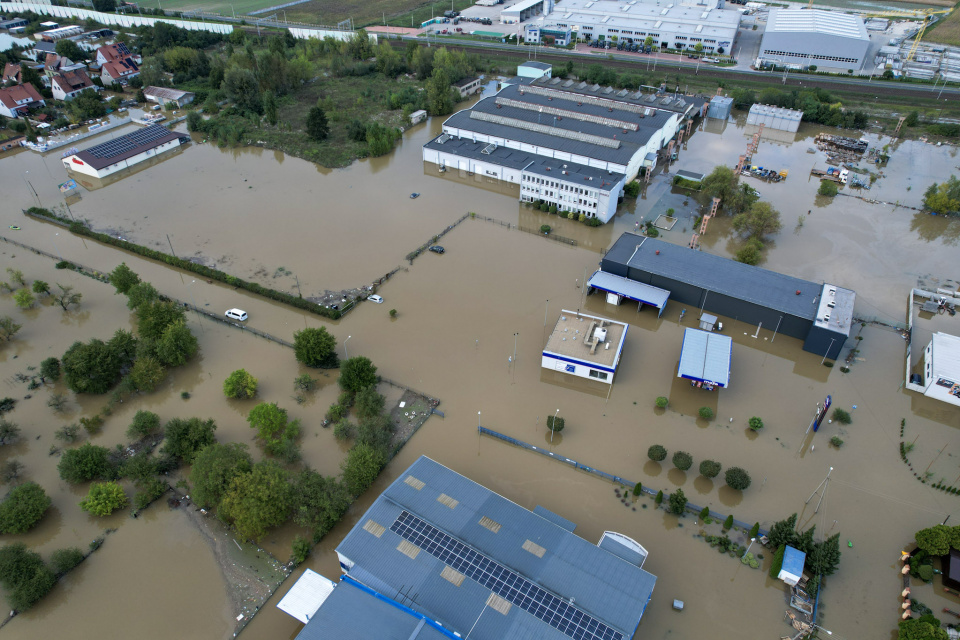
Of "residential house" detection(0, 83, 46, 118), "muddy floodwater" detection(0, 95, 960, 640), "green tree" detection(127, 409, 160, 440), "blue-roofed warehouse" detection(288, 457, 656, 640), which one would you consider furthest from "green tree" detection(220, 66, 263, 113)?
"blue-roofed warehouse" detection(288, 457, 656, 640)

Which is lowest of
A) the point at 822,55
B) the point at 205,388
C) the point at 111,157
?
the point at 205,388

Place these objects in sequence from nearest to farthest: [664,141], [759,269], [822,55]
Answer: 1. [759,269]
2. [664,141]
3. [822,55]

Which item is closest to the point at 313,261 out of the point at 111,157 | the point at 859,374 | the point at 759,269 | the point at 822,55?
the point at 111,157

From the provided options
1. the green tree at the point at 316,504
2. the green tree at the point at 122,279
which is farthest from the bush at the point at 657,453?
the green tree at the point at 122,279

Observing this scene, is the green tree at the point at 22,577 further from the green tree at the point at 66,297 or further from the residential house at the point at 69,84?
the residential house at the point at 69,84

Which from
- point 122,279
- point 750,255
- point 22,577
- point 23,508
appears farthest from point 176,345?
point 750,255

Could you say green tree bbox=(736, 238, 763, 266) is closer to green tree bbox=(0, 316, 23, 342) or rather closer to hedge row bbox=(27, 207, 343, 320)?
hedge row bbox=(27, 207, 343, 320)

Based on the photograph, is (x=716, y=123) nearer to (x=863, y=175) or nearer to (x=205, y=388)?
(x=863, y=175)
